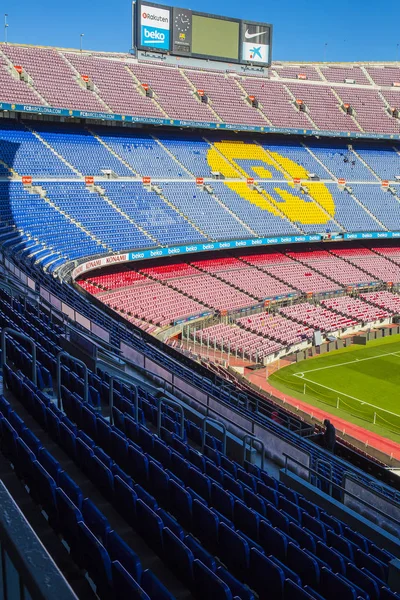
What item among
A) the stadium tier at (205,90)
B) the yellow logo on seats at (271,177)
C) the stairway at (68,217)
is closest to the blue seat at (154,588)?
the stairway at (68,217)

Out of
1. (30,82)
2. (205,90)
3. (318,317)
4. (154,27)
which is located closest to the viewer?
(318,317)

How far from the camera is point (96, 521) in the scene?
6.34 meters

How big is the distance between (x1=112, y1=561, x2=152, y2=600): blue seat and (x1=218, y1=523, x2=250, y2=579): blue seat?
2379 millimetres

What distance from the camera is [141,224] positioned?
4231 centimetres

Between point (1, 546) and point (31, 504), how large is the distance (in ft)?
14.4

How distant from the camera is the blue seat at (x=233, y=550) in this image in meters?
7.29

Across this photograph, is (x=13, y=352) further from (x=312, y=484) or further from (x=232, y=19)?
(x=232, y=19)

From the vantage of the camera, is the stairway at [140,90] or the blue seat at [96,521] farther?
the stairway at [140,90]

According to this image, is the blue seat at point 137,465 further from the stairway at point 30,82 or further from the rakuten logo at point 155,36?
the rakuten logo at point 155,36

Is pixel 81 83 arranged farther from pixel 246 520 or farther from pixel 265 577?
pixel 265 577

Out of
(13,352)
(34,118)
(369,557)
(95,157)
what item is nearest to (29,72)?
(34,118)

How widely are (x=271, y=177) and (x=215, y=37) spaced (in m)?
14.2

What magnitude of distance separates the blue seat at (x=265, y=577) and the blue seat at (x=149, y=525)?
3.65ft

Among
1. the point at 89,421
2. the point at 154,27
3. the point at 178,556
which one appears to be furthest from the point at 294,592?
the point at 154,27
